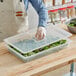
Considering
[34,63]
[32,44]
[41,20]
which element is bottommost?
[34,63]

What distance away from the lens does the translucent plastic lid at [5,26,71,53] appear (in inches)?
71.8

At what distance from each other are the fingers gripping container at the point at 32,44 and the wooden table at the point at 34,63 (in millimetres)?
39

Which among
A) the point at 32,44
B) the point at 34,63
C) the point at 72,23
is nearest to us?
the point at 34,63

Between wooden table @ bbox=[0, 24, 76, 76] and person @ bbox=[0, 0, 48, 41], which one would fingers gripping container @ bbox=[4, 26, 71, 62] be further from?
person @ bbox=[0, 0, 48, 41]

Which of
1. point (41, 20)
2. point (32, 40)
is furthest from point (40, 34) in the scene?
point (41, 20)

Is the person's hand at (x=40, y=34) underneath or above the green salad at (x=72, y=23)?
underneath

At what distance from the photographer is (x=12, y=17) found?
2268mm

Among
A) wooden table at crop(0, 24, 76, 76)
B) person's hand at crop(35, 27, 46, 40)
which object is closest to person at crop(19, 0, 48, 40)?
person's hand at crop(35, 27, 46, 40)

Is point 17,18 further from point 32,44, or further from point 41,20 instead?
point 32,44

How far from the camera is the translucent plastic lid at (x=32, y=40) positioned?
5.98ft

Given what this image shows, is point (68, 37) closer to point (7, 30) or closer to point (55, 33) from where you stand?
point (55, 33)

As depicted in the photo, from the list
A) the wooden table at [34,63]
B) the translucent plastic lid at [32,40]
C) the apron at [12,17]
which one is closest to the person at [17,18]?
the apron at [12,17]

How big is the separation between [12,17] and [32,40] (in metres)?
0.45

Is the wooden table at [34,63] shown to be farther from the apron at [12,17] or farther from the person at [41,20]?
the apron at [12,17]
